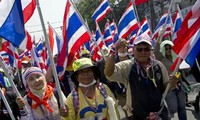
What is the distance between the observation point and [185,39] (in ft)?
11.5

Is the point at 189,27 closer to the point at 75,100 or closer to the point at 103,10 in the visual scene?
the point at 75,100

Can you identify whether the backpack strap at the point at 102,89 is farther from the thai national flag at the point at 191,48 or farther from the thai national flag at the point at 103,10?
the thai national flag at the point at 103,10

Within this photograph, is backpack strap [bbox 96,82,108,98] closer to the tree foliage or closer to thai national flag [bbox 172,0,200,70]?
thai national flag [bbox 172,0,200,70]

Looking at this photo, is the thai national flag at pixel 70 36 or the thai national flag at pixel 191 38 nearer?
the thai national flag at pixel 191 38

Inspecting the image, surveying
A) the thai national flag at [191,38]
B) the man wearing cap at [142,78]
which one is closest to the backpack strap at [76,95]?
the man wearing cap at [142,78]

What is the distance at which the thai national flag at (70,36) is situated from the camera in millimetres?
4273

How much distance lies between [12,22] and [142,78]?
1.51 meters

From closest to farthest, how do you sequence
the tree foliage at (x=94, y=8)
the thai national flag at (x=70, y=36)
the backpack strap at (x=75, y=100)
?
the backpack strap at (x=75, y=100) < the thai national flag at (x=70, y=36) < the tree foliage at (x=94, y=8)

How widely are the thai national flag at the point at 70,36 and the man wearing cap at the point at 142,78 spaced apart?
29.7 inches

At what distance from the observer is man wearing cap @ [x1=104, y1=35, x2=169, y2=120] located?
12.1ft

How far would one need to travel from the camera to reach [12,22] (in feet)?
11.9

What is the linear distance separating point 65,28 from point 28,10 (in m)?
0.54

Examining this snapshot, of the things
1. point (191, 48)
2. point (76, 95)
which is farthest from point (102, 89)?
point (191, 48)

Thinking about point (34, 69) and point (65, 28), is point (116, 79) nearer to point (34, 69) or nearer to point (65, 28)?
point (34, 69)
